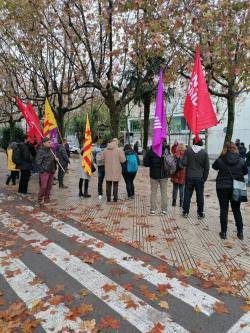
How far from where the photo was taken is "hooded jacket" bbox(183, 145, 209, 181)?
751cm

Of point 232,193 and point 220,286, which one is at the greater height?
point 232,193

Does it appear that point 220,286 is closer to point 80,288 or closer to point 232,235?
point 80,288

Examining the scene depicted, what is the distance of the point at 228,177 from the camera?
20.6ft

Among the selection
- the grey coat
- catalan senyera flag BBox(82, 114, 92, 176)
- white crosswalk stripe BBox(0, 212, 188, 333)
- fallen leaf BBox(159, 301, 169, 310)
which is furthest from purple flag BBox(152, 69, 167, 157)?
fallen leaf BBox(159, 301, 169, 310)

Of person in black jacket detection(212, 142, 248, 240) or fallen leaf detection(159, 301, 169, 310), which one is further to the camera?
person in black jacket detection(212, 142, 248, 240)

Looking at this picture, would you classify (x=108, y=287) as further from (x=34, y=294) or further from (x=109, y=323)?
(x=34, y=294)

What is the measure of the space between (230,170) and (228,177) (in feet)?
0.46

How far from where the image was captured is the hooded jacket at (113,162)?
9508 mm

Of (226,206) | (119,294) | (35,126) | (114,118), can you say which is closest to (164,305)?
(119,294)

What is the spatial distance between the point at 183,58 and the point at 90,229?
27.8 ft

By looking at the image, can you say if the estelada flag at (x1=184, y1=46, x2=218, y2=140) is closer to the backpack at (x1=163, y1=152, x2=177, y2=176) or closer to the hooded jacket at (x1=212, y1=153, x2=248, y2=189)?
the hooded jacket at (x1=212, y1=153, x2=248, y2=189)

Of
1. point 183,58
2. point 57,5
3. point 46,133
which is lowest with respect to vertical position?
point 46,133

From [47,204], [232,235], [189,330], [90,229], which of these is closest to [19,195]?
[47,204]

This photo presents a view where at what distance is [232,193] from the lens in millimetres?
6215
